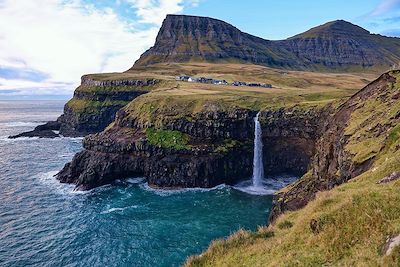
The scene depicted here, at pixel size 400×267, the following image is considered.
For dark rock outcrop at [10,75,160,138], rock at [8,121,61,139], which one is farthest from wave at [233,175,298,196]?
rock at [8,121,61,139]

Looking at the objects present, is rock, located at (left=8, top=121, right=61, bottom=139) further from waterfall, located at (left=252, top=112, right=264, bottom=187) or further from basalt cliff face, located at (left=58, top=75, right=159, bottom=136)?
waterfall, located at (left=252, top=112, right=264, bottom=187)

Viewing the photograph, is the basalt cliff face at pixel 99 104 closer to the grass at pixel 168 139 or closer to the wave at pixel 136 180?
the grass at pixel 168 139

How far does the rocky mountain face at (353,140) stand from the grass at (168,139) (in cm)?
3342

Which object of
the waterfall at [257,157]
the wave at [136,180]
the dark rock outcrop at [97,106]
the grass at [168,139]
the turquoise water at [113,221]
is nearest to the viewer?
the turquoise water at [113,221]

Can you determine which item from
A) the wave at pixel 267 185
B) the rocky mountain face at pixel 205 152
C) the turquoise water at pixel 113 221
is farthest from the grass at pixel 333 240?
the rocky mountain face at pixel 205 152

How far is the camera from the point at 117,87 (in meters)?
163

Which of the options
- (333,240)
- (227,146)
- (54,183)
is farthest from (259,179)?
(333,240)

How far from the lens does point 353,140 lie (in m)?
45.1

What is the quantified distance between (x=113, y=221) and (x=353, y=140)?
40.5 m

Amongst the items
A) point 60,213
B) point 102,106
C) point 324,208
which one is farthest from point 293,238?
point 102,106

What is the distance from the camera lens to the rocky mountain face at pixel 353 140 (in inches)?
1566

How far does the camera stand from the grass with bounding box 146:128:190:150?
8519 cm

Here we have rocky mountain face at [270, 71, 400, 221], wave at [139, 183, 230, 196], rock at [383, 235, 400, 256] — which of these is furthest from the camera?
wave at [139, 183, 230, 196]

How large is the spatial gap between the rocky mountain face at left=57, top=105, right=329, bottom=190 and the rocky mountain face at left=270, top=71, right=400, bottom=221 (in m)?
23.9
